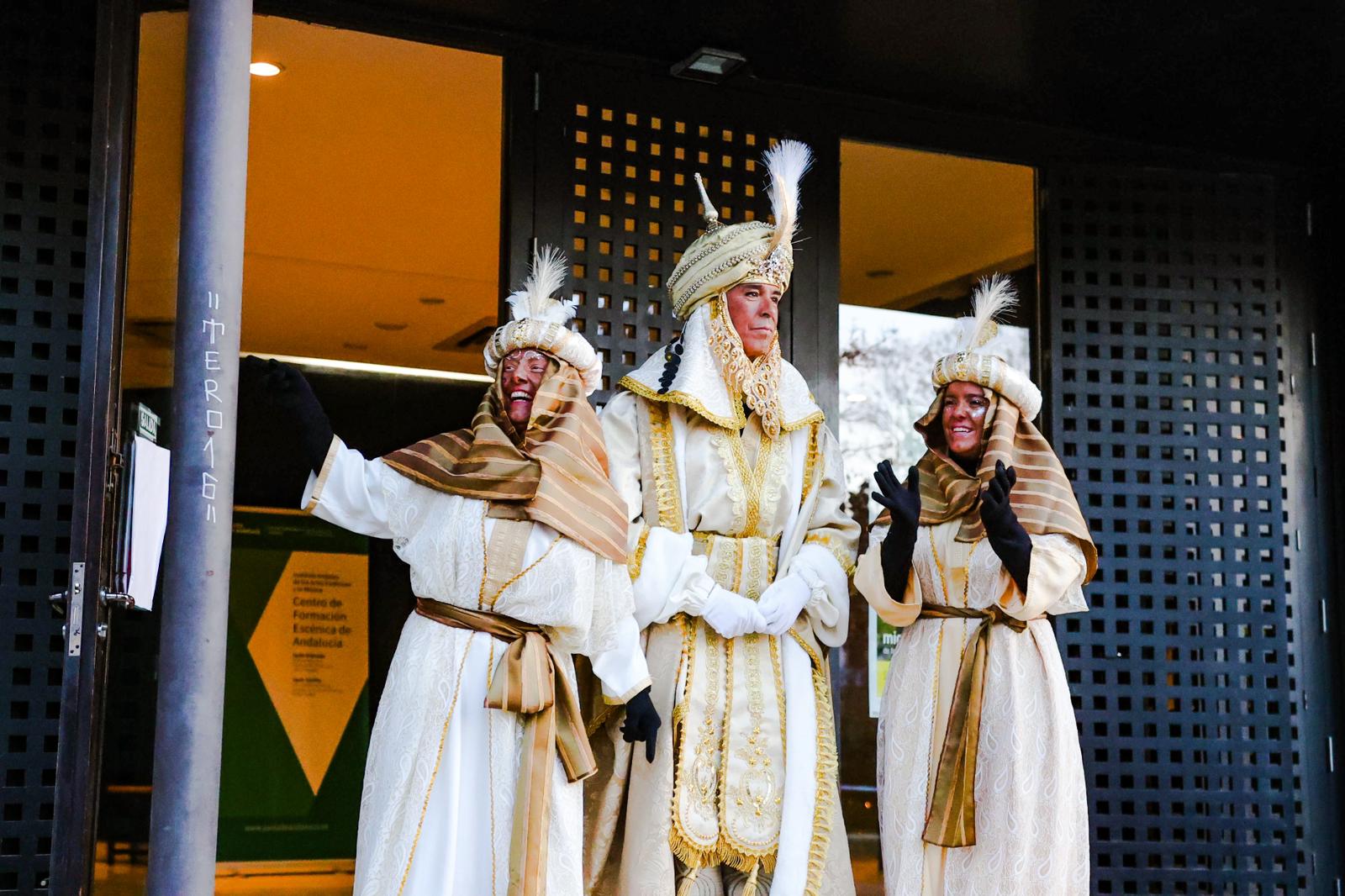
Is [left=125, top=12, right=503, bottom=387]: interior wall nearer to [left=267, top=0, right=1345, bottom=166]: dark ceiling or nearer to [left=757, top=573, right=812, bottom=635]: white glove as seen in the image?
[left=267, top=0, right=1345, bottom=166]: dark ceiling

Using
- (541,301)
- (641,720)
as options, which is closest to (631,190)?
(541,301)

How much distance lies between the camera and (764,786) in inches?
173

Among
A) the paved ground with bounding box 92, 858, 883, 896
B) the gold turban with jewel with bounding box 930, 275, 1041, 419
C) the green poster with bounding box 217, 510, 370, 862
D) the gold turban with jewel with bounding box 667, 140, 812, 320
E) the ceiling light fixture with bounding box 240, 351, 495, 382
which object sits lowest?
the paved ground with bounding box 92, 858, 883, 896

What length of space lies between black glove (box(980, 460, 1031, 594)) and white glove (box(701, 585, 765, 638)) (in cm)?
68

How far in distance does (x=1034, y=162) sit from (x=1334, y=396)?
4.87ft

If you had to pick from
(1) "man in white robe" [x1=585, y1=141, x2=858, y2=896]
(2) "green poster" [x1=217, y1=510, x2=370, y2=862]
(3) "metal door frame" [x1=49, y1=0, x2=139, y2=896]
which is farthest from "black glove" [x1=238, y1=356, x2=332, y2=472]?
(2) "green poster" [x1=217, y1=510, x2=370, y2=862]

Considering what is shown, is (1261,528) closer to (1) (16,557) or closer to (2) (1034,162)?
(2) (1034,162)

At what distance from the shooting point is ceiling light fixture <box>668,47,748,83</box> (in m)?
5.22

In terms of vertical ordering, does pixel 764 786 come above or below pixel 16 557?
below

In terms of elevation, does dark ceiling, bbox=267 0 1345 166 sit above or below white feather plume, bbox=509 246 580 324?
above

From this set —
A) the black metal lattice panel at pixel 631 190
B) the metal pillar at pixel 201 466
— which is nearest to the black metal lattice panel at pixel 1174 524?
the black metal lattice panel at pixel 631 190

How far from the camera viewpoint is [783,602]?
14.5 ft

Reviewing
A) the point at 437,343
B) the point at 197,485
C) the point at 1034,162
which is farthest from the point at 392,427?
the point at 197,485

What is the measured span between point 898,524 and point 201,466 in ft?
7.23
